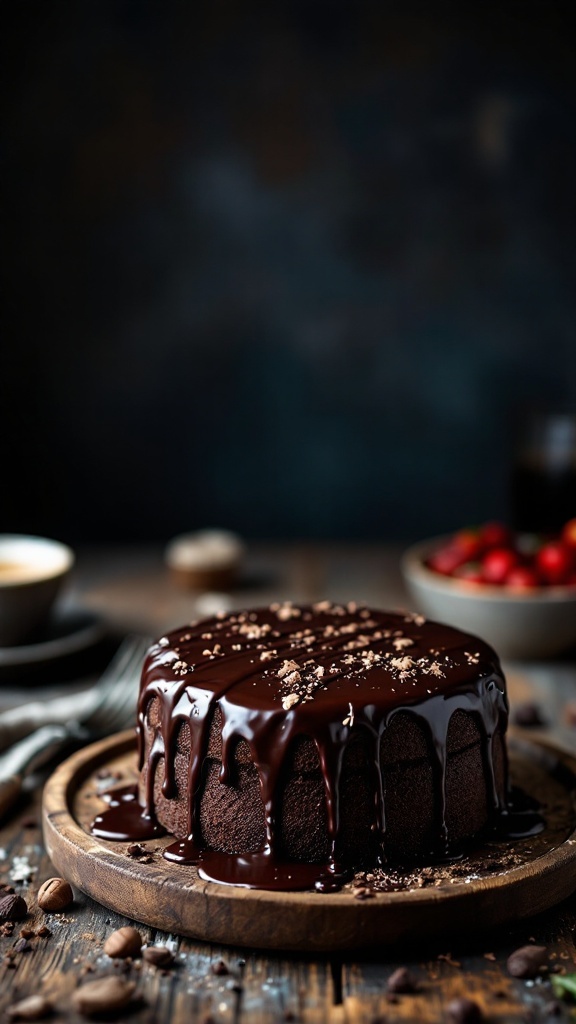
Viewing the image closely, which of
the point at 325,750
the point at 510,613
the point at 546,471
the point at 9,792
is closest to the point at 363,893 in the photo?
the point at 325,750

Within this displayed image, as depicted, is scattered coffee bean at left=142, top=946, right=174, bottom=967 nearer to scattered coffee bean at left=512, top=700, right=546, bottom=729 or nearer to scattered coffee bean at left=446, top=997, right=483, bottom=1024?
scattered coffee bean at left=446, top=997, right=483, bottom=1024

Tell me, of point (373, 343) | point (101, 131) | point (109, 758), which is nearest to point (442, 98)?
point (373, 343)

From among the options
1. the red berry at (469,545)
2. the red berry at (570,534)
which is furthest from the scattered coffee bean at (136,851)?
the red berry at (570,534)

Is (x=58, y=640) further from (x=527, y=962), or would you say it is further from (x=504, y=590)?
(x=527, y=962)

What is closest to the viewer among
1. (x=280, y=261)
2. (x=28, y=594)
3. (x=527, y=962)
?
(x=527, y=962)

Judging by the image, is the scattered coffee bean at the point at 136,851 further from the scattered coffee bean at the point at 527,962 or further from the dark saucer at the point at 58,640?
the dark saucer at the point at 58,640

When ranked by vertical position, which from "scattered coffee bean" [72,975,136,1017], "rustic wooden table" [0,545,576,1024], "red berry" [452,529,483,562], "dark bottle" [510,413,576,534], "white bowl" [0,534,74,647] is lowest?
"rustic wooden table" [0,545,576,1024]

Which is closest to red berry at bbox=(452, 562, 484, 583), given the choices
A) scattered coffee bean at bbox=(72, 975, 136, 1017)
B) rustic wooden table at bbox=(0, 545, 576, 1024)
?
rustic wooden table at bbox=(0, 545, 576, 1024)
